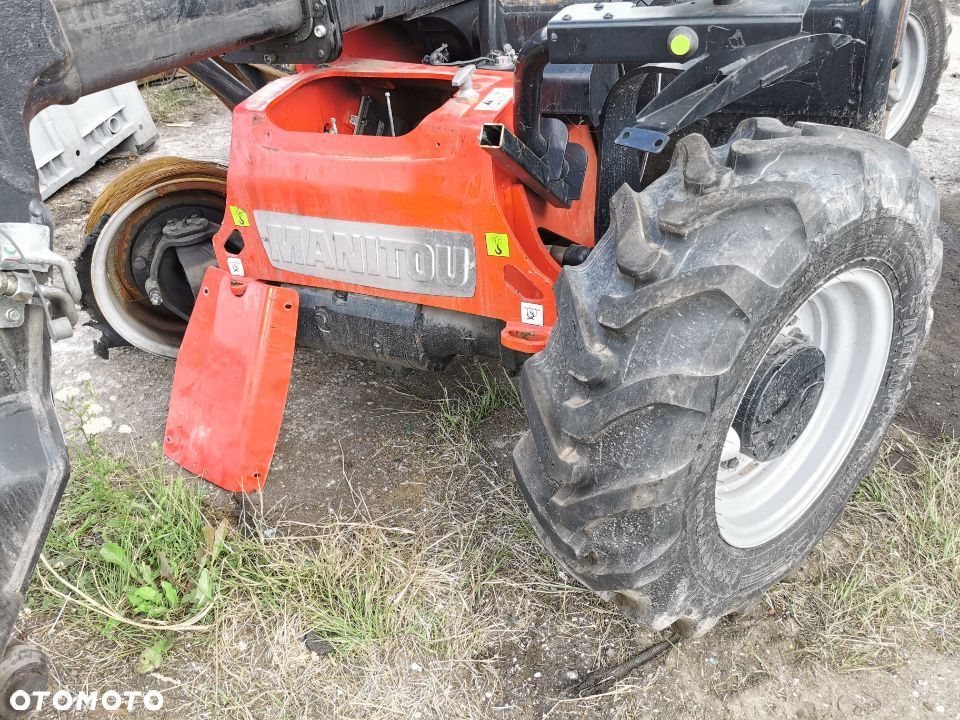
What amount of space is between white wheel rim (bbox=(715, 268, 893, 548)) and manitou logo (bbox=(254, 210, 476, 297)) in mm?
797

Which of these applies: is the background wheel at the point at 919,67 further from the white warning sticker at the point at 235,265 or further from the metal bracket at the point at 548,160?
the white warning sticker at the point at 235,265

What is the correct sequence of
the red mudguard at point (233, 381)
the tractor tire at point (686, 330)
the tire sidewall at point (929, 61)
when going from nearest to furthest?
the tractor tire at point (686, 330), the red mudguard at point (233, 381), the tire sidewall at point (929, 61)

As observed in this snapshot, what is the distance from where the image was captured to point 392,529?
2396 mm

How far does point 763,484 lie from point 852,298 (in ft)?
1.68

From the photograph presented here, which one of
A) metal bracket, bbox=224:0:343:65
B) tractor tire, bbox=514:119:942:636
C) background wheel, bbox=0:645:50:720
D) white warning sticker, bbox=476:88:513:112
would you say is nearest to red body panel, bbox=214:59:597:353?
white warning sticker, bbox=476:88:513:112

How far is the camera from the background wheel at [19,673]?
1.75 metres

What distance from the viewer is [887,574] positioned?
2182 mm

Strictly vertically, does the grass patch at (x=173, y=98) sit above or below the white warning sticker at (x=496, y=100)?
below

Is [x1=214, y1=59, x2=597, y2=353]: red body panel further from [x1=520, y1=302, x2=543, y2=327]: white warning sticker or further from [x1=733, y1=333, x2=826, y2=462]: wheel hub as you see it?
[x1=733, y1=333, x2=826, y2=462]: wheel hub

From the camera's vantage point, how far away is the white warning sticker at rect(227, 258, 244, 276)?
7.91ft

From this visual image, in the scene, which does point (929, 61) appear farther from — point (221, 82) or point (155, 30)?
point (155, 30)

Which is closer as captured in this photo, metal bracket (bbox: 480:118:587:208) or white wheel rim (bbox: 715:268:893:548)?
metal bracket (bbox: 480:118:587:208)

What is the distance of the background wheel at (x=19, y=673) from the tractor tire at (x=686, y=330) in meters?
1.13

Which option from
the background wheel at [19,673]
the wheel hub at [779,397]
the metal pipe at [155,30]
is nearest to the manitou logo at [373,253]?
the metal pipe at [155,30]
